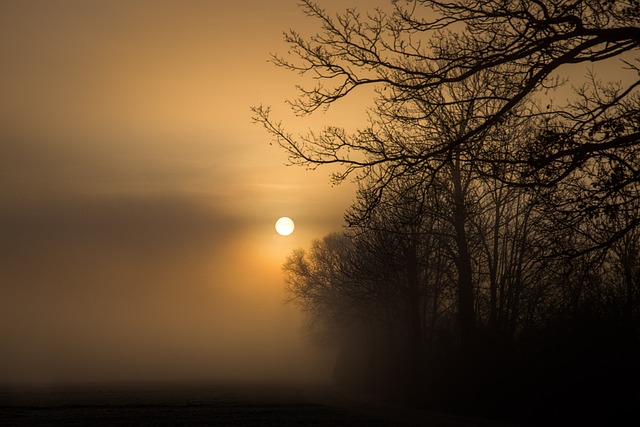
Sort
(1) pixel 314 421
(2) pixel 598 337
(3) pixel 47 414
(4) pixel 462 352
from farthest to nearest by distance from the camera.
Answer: (4) pixel 462 352 → (3) pixel 47 414 → (2) pixel 598 337 → (1) pixel 314 421

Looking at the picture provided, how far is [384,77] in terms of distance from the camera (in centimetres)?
1467

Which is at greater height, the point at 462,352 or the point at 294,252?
the point at 294,252

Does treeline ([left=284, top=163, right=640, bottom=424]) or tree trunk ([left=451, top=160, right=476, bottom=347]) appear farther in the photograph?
tree trunk ([left=451, top=160, right=476, bottom=347])

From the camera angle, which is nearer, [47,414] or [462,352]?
[47,414]

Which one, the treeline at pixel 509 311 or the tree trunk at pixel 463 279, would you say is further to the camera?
the tree trunk at pixel 463 279

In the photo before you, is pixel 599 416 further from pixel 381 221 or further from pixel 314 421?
pixel 381 221

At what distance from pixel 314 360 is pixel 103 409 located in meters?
79.3

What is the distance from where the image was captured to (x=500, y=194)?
2969cm

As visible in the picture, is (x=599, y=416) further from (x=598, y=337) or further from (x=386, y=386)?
(x=386, y=386)

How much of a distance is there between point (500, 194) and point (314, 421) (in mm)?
15459

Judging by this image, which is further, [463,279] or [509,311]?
[509,311]

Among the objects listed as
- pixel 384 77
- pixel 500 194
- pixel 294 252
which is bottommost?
pixel 384 77

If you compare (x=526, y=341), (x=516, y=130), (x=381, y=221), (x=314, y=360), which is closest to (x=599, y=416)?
(x=526, y=341)

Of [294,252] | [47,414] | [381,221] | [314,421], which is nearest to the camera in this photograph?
[314,421]
